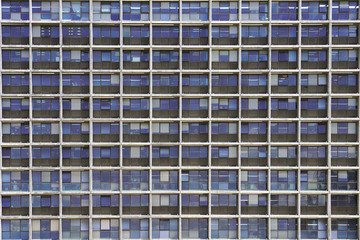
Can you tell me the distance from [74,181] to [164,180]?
681cm

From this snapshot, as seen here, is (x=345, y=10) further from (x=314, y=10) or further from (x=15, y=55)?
(x=15, y=55)

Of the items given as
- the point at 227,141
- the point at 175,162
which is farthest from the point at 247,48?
the point at 175,162

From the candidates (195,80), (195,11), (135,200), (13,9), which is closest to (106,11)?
(195,11)

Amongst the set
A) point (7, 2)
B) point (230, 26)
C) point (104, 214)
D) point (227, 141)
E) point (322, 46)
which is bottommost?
point (104, 214)

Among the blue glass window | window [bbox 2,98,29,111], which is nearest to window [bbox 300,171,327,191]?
the blue glass window

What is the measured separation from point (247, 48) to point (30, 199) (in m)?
19.8

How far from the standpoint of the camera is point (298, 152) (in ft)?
85.9

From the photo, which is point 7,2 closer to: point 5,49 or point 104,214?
point 5,49

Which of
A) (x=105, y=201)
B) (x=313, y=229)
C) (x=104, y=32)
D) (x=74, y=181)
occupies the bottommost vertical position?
(x=313, y=229)

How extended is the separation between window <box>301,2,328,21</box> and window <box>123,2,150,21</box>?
11.8 metres

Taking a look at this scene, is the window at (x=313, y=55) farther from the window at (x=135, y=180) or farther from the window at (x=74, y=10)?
the window at (x=74, y=10)

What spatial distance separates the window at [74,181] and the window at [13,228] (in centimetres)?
411

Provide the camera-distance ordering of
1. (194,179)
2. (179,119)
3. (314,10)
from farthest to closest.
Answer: (194,179) → (314,10) → (179,119)

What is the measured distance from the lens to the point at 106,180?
2639cm
